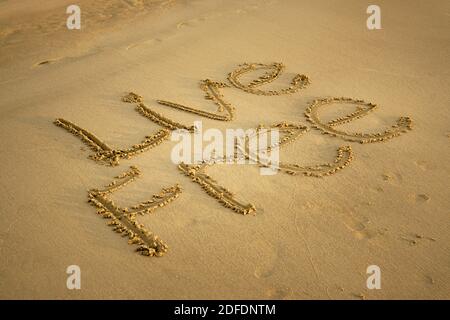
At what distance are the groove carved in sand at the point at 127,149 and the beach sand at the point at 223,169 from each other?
6 centimetres

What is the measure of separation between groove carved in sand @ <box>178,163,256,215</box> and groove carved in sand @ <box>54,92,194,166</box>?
0.35 metres

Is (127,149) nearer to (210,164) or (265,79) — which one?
(210,164)

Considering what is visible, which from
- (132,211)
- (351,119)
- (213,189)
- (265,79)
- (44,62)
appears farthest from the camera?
(44,62)

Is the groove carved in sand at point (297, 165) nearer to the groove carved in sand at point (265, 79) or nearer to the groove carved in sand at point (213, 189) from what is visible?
the groove carved in sand at point (213, 189)

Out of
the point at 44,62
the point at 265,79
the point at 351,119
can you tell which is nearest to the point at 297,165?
the point at 351,119

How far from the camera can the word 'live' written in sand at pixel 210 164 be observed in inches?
103

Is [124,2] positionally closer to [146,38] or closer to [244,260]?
[146,38]

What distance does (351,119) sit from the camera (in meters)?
3.62

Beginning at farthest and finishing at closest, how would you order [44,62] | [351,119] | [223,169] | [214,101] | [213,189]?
[44,62]
[214,101]
[351,119]
[223,169]
[213,189]

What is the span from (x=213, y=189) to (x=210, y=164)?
0.85 ft

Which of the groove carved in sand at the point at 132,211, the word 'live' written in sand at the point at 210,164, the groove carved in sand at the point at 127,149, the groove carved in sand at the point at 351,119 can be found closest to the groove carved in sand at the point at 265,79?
the word 'live' written in sand at the point at 210,164

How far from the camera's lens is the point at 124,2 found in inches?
225

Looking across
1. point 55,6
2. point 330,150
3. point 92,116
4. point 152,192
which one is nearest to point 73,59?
point 92,116

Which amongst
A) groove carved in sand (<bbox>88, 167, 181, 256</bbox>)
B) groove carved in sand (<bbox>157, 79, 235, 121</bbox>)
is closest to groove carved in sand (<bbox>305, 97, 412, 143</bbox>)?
groove carved in sand (<bbox>157, 79, 235, 121</bbox>)
